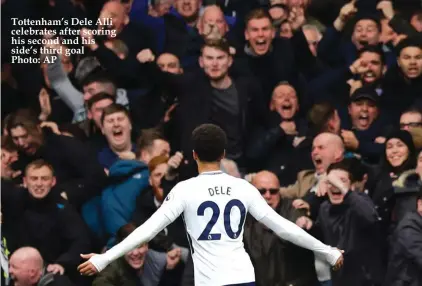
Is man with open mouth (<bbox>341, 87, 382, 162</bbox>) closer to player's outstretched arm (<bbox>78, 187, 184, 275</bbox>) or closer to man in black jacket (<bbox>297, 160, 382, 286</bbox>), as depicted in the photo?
man in black jacket (<bbox>297, 160, 382, 286</bbox>)

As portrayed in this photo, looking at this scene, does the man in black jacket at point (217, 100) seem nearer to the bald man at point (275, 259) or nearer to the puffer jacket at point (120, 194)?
the puffer jacket at point (120, 194)

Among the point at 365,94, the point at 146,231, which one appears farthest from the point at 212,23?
the point at 146,231

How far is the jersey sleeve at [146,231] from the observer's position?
8000 mm

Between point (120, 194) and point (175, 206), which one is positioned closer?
point (175, 206)

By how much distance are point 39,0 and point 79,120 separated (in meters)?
1.86

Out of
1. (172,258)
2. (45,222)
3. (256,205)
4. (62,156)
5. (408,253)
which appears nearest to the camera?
(256,205)

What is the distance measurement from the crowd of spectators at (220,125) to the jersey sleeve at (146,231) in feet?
10.6

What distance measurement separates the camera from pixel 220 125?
12898mm

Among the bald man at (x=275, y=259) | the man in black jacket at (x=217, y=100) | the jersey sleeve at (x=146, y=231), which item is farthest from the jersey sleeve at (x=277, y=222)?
the man in black jacket at (x=217, y=100)

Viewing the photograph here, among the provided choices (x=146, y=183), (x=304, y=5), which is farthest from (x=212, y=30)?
(x=146, y=183)

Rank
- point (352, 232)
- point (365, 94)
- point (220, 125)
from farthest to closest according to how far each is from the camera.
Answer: point (365, 94), point (220, 125), point (352, 232)

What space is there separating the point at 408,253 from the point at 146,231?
4.09m

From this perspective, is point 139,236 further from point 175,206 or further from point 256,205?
point 256,205

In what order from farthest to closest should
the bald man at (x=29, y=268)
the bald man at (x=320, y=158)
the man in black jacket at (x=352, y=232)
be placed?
the bald man at (x=320, y=158) < the bald man at (x=29, y=268) < the man in black jacket at (x=352, y=232)
